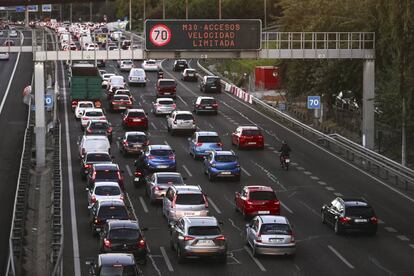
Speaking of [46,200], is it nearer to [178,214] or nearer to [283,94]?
[178,214]

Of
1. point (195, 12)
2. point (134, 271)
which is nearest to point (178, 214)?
point (134, 271)

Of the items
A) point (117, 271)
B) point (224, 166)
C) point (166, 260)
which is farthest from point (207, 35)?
point (117, 271)

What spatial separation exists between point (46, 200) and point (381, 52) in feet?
79.1

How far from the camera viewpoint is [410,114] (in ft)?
179

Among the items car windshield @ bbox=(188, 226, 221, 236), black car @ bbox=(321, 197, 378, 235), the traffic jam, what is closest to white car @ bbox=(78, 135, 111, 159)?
the traffic jam

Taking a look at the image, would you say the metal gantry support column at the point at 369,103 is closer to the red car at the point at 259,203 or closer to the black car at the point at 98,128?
the black car at the point at 98,128

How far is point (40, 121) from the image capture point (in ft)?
183

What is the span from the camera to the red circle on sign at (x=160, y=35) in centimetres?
5841

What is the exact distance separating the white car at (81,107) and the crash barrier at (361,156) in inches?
501

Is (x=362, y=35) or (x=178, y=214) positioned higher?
(x=362, y=35)

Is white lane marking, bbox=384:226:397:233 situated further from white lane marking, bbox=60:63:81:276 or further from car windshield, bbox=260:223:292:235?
white lane marking, bbox=60:63:81:276

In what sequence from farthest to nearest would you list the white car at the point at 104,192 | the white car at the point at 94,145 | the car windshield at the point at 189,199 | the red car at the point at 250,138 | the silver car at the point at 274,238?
1. the red car at the point at 250,138
2. the white car at the point at 94,145
3. the white car at the point at 104,192
4. the car windshield at the point at 189,199
5. the silver car at the point at 274,238

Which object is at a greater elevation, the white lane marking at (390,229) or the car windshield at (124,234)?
the car windshield at (124,234)

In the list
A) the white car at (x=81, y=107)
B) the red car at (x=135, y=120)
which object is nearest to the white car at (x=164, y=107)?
the white car at (x=81, y=107)
